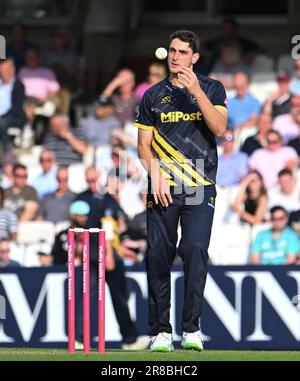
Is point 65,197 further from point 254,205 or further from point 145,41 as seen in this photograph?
point 145,41

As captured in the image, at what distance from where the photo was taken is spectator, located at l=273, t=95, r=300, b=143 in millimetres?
15992

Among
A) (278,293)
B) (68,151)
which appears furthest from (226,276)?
(68,151)

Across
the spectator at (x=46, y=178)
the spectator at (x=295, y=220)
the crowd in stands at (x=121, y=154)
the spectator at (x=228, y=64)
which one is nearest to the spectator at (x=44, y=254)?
the crowd in stands at (x=121, y=154)

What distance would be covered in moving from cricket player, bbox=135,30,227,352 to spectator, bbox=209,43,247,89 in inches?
328

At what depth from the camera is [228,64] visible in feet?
56.6

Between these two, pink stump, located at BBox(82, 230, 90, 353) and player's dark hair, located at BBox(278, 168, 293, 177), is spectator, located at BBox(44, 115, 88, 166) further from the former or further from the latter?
pink stump, located at BBox(82, 230, 90, 353)

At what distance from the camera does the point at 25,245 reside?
15000 mm

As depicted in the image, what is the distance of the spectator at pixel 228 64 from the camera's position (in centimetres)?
1711

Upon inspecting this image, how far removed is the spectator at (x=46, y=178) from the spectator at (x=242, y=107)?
2256 millimetres

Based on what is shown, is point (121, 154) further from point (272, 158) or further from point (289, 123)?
point (289, 123)

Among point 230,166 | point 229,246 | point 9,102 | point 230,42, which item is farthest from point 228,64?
Answer: point 229,246

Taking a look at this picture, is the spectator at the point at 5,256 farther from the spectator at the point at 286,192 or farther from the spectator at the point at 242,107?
the spectator at the point at 242,107
